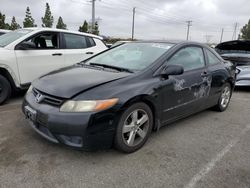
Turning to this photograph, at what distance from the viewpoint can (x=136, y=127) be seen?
9.17ft

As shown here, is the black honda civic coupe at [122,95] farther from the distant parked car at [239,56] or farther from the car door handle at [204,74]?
the distant parked car at [239,56]

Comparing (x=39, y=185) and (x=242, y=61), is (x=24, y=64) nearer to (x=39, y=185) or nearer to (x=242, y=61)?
(x=39, y=185)

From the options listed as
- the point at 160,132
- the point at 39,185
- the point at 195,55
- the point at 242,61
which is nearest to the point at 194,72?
the point at 195,55

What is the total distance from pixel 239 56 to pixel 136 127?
599 cm

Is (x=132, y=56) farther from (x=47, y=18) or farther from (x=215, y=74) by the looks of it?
(x=47, y=18)

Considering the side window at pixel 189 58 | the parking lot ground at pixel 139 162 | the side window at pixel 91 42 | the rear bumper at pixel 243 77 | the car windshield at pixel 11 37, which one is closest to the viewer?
the parking lot ground at pixel 139 162

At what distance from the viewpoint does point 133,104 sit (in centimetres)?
265

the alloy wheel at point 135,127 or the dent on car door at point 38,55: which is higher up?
the dent on car door at point 38,55

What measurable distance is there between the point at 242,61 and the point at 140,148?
579cm

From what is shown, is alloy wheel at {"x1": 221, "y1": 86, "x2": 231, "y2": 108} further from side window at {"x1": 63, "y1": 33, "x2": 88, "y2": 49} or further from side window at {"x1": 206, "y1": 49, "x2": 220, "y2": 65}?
side window at {"x1": 63, "y1": 33, "x2": 88, "y2": 49}

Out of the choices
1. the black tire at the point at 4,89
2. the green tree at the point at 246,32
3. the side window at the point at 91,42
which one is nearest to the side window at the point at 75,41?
the side window at the point at 91,42

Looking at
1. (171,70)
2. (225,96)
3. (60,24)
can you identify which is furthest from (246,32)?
(171,70)

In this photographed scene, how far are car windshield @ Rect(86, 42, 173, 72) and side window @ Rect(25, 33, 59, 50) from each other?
67.7 inches

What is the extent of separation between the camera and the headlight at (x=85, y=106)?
2.38 m
